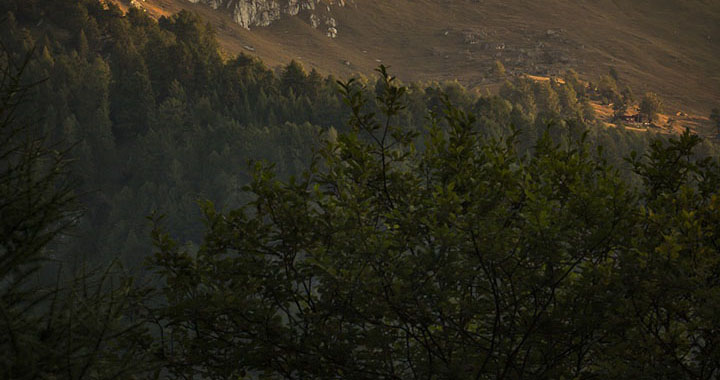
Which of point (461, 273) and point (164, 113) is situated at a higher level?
point (461, 273)

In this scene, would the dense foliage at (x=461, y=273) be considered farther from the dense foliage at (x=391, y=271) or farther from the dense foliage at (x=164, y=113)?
the dense foliage at (x=164, y=113)

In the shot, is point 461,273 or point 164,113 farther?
point 164,113

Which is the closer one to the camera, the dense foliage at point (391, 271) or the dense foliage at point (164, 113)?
the dense foliage at point (391, 271)

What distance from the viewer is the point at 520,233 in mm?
6348

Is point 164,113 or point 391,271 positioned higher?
point 391,271

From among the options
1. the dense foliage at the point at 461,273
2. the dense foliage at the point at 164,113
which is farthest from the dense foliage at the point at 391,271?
the dense foliage at the point at 164,113

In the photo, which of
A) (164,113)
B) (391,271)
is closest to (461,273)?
(391,271)

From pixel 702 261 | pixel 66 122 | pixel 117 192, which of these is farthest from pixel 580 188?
pixel 66 122

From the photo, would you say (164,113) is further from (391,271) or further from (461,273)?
(461,273)

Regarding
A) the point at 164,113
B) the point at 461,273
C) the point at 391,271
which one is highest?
the point at 461,273

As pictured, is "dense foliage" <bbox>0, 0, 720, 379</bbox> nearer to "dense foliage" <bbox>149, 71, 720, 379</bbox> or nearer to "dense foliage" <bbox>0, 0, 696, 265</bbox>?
"dense foliage" <bbox>149, 71, 720, 379</bbox>

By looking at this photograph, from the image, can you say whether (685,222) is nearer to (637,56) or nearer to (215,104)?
(215,104)

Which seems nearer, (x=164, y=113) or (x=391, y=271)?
(x=391, y=271)

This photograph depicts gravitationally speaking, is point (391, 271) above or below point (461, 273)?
below
